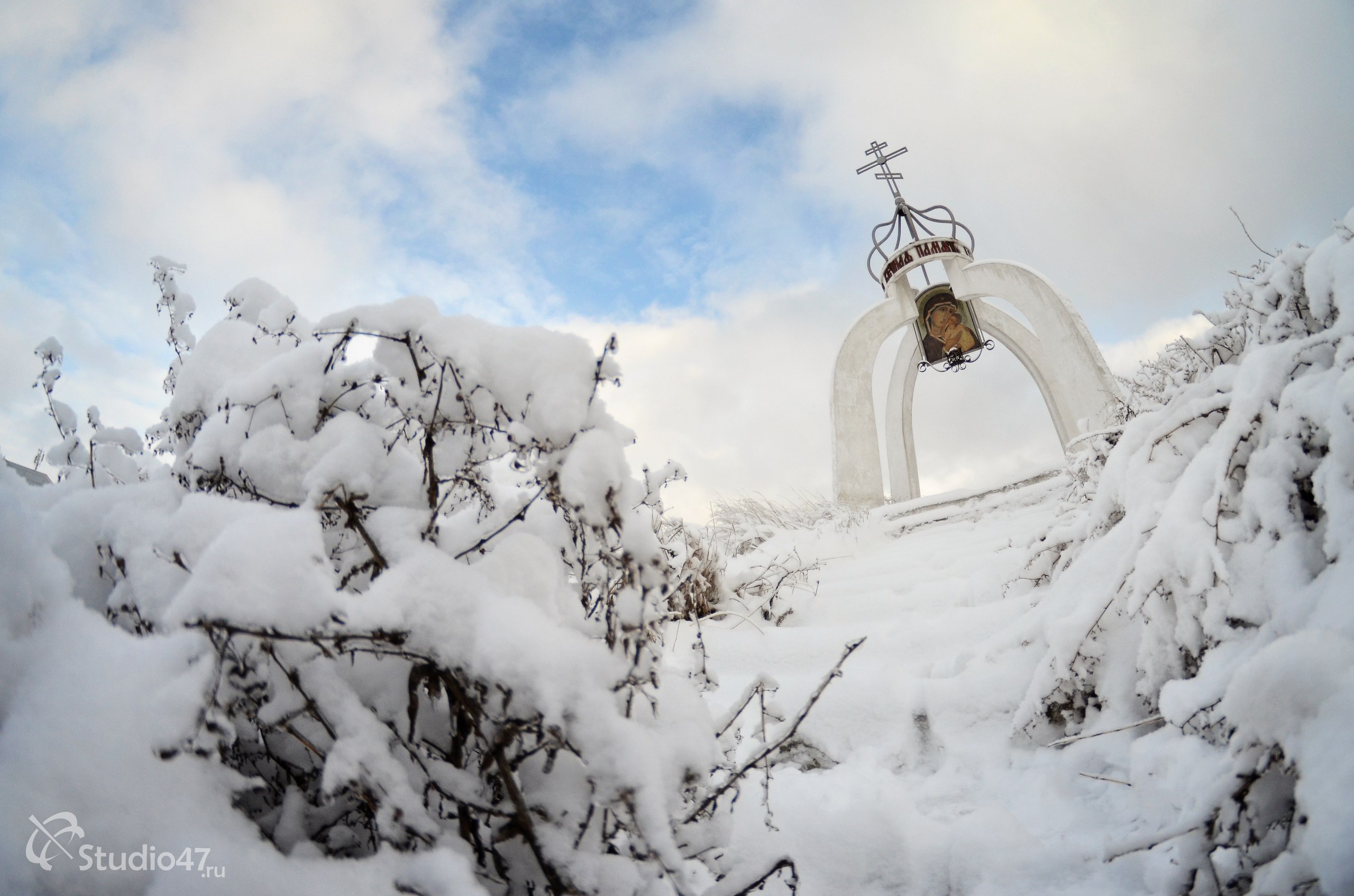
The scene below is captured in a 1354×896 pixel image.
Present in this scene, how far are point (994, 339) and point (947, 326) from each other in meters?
0.98

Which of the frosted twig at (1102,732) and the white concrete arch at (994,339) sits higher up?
the white concrete arch at (994,339)

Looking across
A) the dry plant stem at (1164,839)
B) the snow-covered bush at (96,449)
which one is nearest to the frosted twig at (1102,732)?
the dry plant stem at (1164,839)

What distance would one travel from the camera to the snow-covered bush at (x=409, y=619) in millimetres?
648

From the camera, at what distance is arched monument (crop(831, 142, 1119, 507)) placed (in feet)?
24.7

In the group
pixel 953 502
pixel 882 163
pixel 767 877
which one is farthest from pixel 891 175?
pixel 767 877

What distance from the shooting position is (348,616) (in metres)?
0.65

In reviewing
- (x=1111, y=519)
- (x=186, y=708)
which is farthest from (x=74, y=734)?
(x=1111, y=519)

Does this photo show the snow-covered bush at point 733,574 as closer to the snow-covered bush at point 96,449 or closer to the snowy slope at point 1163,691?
the snowy slope at point 1163,691

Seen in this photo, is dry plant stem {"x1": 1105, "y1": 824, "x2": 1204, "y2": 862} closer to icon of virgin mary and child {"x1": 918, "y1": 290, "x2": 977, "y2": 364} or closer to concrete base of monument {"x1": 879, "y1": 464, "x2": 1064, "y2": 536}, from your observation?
concrete base of monument {"x1": 879, "y1": 464, "x2": 1064, "y2": 536}

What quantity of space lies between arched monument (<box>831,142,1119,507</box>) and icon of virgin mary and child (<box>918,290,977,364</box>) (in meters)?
0.01

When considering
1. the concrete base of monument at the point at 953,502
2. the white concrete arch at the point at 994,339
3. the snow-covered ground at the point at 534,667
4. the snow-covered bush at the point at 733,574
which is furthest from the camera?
the white concrete arch at the point at 994,339

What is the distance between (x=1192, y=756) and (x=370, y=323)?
4.99 ft

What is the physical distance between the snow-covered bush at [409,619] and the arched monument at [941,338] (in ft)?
24.1

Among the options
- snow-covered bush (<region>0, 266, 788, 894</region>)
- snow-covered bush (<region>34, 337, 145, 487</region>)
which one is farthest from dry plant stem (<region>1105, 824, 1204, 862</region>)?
snow-covered bush (<region>34, 337, 145, 487</region>)
